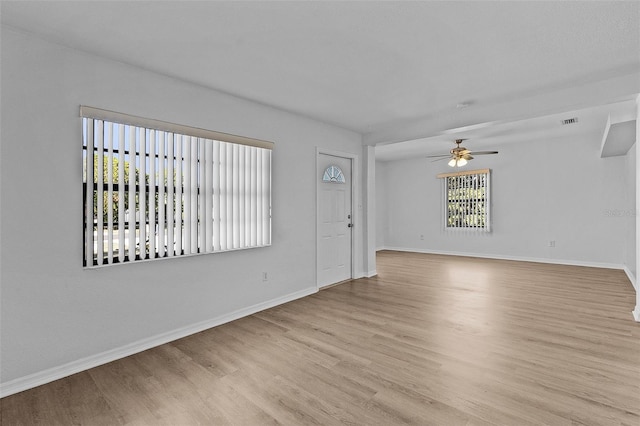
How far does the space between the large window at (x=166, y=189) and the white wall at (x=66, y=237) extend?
11 cm

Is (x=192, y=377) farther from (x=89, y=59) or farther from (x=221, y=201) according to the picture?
(x=89, y=59)

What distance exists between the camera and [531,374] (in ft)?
7.80

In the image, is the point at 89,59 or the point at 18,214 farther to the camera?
the point at 89,59

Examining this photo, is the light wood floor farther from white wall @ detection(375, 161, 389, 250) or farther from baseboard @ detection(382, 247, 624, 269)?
white wall @ detection(375, 161, 389, 250)

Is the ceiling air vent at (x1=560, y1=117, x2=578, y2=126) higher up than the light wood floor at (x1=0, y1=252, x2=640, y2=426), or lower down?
higher up

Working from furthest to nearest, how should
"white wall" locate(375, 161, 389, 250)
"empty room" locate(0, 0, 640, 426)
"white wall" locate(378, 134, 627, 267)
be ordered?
"white wall" locate(375, 161, 389, 250), "white wall" locate(378, 134, 627, 267), "empty room" locate(0, 0, 640, 426)

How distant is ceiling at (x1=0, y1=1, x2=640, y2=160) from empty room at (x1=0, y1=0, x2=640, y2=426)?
0.8 inches

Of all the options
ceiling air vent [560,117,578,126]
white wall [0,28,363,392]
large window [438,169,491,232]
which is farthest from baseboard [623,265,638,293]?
white wall [0,28,363,392]

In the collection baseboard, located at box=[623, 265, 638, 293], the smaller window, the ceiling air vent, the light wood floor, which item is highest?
the ceiling air vent

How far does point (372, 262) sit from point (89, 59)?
16.2 ft

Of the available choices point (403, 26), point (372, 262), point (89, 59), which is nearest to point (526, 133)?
point (372, 262)

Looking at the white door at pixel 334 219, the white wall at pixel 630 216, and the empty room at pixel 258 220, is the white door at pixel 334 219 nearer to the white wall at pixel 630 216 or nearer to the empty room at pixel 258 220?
the empty room at pixel 258 220

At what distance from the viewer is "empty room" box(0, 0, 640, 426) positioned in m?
2.13

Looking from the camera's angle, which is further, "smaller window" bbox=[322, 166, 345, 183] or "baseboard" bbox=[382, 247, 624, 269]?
"baseboard" bbox=[382, 247, 624, 269]
